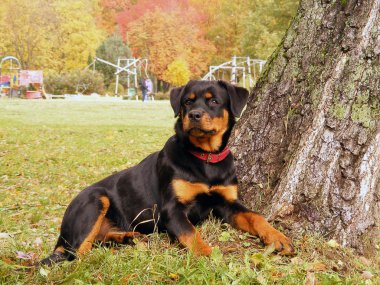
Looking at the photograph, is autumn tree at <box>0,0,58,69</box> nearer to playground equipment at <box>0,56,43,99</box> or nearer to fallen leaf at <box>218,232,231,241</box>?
playground equipment at <box>0,56,43,99</box>

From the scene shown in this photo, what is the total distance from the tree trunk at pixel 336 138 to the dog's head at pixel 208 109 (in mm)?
575

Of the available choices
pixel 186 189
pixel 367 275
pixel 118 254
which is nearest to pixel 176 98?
pixel 186 189

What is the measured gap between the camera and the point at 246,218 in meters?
3.73

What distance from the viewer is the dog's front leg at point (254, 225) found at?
3.32m

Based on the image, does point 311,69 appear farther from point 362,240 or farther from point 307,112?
point 362,240

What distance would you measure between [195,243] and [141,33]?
5603 cm

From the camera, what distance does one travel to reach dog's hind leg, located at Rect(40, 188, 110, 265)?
152 inches

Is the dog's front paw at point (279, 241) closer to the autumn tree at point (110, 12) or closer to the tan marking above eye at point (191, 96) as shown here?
the tan marking above eye at point (191, 96)

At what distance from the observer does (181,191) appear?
370 centimetres

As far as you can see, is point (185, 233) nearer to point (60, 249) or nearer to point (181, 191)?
point (181, 191)

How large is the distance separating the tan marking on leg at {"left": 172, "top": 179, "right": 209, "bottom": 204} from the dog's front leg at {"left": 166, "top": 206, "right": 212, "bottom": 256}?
0.40 feet

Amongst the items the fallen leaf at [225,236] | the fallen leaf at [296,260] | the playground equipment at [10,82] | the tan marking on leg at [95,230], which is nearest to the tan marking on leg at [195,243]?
the fallen leaf at [225,236]

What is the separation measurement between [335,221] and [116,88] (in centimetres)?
4624

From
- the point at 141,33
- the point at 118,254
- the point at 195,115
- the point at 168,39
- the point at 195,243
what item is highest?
the point at 141,33
